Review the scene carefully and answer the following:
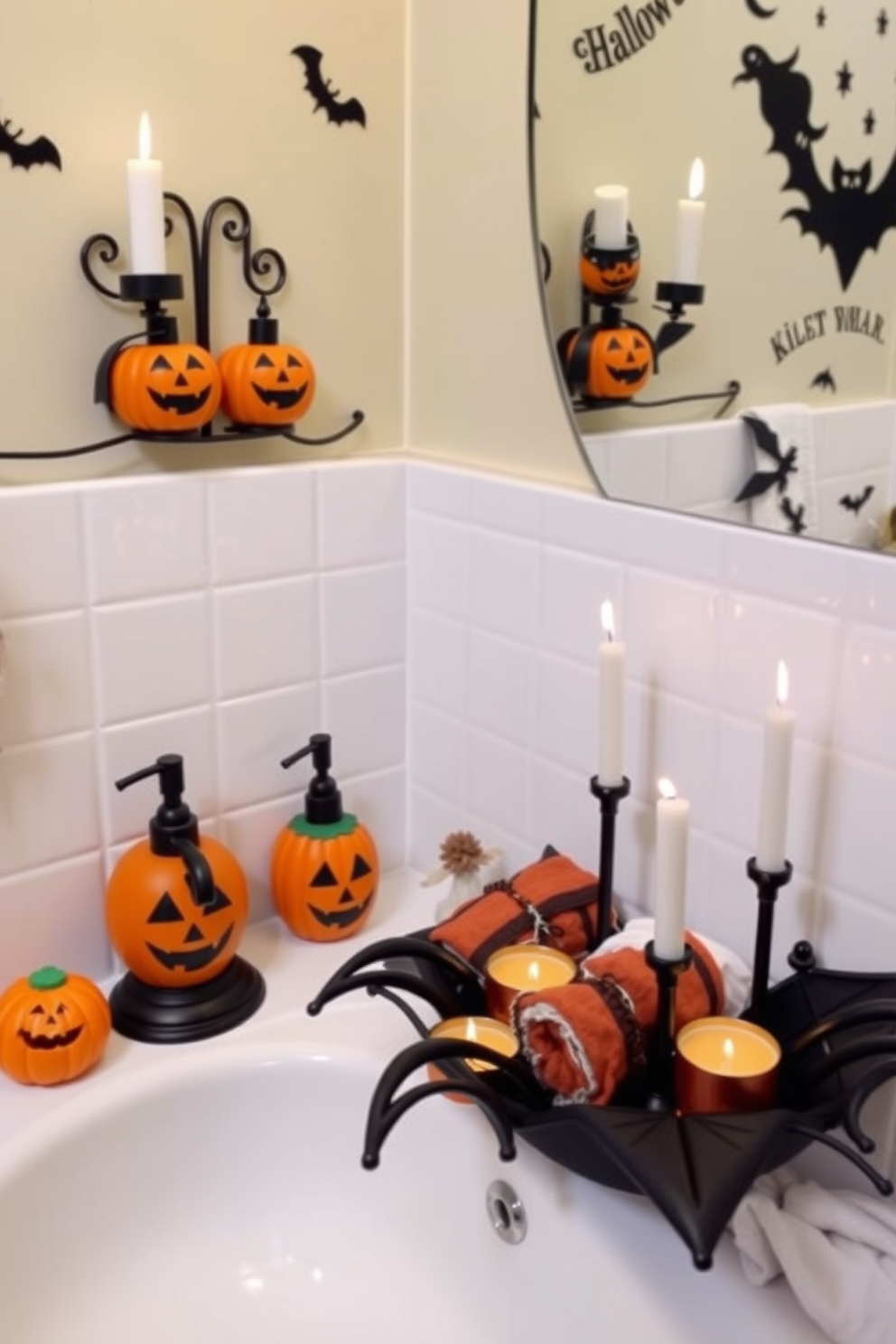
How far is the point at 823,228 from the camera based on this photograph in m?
0.86

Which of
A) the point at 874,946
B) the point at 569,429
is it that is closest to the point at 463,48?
the point at 569,429

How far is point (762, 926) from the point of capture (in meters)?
0.87

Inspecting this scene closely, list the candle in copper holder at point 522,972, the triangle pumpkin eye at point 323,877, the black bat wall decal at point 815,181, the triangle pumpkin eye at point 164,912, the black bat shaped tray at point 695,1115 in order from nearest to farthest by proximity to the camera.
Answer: the black bat shaped tray at point 695,1115 < the black bat wall decal at point 815,181 < the candle in copper holder at point 522,972 < the triangle pumpkin eye at point 164,912 < the triangle pumpkin eye at point 323,877

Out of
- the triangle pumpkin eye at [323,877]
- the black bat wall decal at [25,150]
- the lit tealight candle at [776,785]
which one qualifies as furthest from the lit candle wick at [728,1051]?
the black bat wall decal at [25,150]

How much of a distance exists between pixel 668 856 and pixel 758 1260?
0.26 metres

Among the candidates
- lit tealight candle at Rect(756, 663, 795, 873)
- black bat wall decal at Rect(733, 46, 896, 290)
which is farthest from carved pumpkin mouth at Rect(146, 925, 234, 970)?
black bat wall decal at Rect(733, 46, 896, 290)

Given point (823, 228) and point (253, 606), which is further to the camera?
point (253, 606)

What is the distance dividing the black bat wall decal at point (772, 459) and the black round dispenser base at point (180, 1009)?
59 cm

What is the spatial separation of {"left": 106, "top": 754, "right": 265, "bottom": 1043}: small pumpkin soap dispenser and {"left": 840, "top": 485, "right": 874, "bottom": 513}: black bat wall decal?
55 centimetres

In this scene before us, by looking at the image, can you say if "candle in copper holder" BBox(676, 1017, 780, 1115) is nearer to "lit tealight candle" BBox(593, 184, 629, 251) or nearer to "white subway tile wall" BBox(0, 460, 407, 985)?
"white subway tile wall" BBox(0, 460, 407, 985)

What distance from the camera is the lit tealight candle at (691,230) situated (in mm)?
940

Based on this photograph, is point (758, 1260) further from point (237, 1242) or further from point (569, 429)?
point (569, 429)

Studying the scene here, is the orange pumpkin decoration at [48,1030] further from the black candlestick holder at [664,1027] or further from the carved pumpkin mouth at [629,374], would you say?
the carved pumpkin mouth at [629,374]

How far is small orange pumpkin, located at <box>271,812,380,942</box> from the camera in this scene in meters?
1.15
